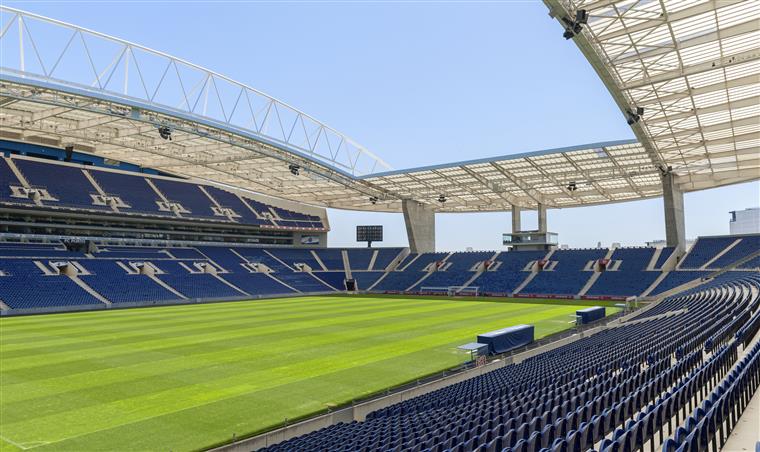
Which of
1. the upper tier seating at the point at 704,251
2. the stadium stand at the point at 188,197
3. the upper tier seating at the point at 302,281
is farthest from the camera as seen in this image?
the upper tier seating at the point at 302,281

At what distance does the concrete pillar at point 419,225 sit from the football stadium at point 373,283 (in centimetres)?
43

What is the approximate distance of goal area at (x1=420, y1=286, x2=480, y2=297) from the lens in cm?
6059

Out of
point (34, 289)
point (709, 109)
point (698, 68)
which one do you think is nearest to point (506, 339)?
point (698, 68)

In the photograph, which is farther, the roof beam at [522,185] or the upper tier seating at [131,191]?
the upper tier seating at [131,191]

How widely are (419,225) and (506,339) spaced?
49837 mm

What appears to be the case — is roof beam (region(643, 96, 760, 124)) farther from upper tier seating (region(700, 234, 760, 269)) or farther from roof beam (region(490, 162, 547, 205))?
upper tier seating (region(700, 234, 760, 269))

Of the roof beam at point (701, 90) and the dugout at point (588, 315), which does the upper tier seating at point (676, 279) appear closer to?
the dugout at point (588, 315)

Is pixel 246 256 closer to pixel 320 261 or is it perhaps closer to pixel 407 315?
pixel 320 261

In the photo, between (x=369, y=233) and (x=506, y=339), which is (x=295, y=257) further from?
(x=506, y=339)

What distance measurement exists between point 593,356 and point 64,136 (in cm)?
4357

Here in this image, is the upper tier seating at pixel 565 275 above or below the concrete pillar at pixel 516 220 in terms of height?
below

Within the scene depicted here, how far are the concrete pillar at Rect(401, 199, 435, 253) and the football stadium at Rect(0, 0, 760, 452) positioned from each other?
16.8 inches

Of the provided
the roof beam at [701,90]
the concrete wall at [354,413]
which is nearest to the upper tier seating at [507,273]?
the roof beam at [701,90]

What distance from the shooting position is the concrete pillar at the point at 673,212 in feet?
157
